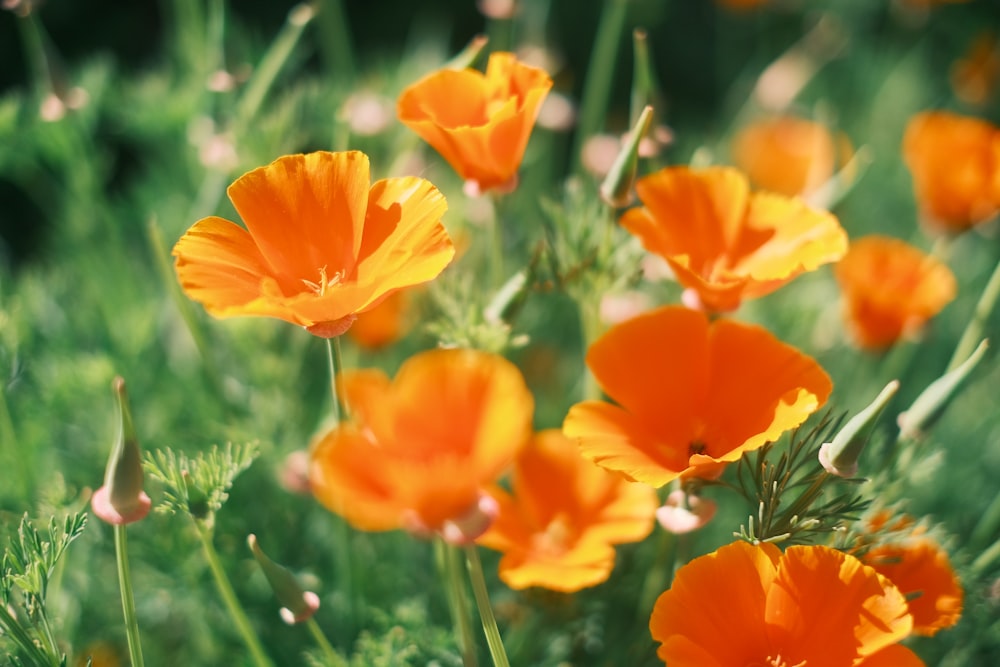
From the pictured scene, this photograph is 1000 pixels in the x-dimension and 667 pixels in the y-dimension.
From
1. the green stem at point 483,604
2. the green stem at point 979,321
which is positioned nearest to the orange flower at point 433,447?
the green stem at point 483,604

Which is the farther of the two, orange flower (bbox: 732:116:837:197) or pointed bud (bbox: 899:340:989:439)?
orange flower (bbox: 732:116:837:197)

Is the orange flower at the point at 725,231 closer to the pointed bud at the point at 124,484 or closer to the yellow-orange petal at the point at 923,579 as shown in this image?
the yellow-orange petal at the point at 923,579

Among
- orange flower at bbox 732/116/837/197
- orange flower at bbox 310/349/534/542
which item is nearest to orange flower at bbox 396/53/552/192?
orange flower at bbox 310/349/534/542

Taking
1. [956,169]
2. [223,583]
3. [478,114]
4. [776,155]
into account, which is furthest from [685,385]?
[776,155]

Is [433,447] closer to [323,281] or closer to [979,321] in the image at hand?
[323,281]

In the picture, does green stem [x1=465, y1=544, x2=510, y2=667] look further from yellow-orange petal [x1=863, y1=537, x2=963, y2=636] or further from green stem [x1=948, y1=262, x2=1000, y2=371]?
green stem [x1=948, y1=262, x2=1000, y2=371]

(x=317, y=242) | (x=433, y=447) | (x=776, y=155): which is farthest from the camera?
(x=776, y=155)
